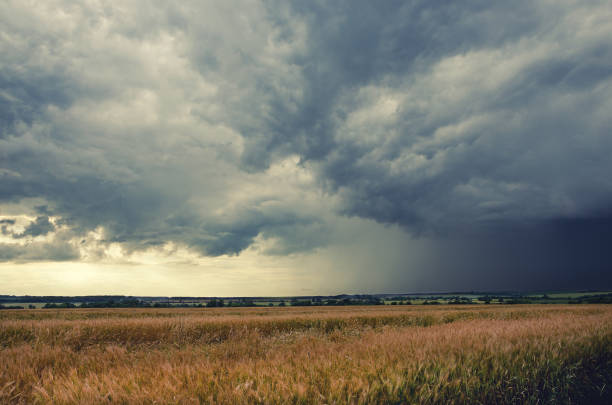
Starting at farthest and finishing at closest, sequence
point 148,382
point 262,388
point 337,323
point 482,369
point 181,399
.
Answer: point 337,323 < point 482,369 < point 148,382 < point 262,388 < point 181,399

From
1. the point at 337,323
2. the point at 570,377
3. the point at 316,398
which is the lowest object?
the point at 337,323

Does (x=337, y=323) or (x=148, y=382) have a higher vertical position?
(x=148, y=382)

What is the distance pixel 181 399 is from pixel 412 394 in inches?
103

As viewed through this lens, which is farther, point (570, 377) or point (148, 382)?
point (570, 377)

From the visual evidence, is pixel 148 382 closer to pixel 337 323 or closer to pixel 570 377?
pixel 570 377

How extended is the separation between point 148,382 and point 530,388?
5723mm

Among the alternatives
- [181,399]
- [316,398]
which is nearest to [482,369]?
[316,398]

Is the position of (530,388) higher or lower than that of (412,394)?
lower

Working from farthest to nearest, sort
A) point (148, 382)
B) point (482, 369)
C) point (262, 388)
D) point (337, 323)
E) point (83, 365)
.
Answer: point (337, 323), point (83, 365), point (482, 369), point (148, 382), point (262, 388)

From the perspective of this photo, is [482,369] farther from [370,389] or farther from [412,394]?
[370,389]

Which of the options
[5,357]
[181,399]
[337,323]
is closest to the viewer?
[181,399]

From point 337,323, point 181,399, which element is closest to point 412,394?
point 181,399

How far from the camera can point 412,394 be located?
12.0ft

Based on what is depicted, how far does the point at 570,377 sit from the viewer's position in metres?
5.41
